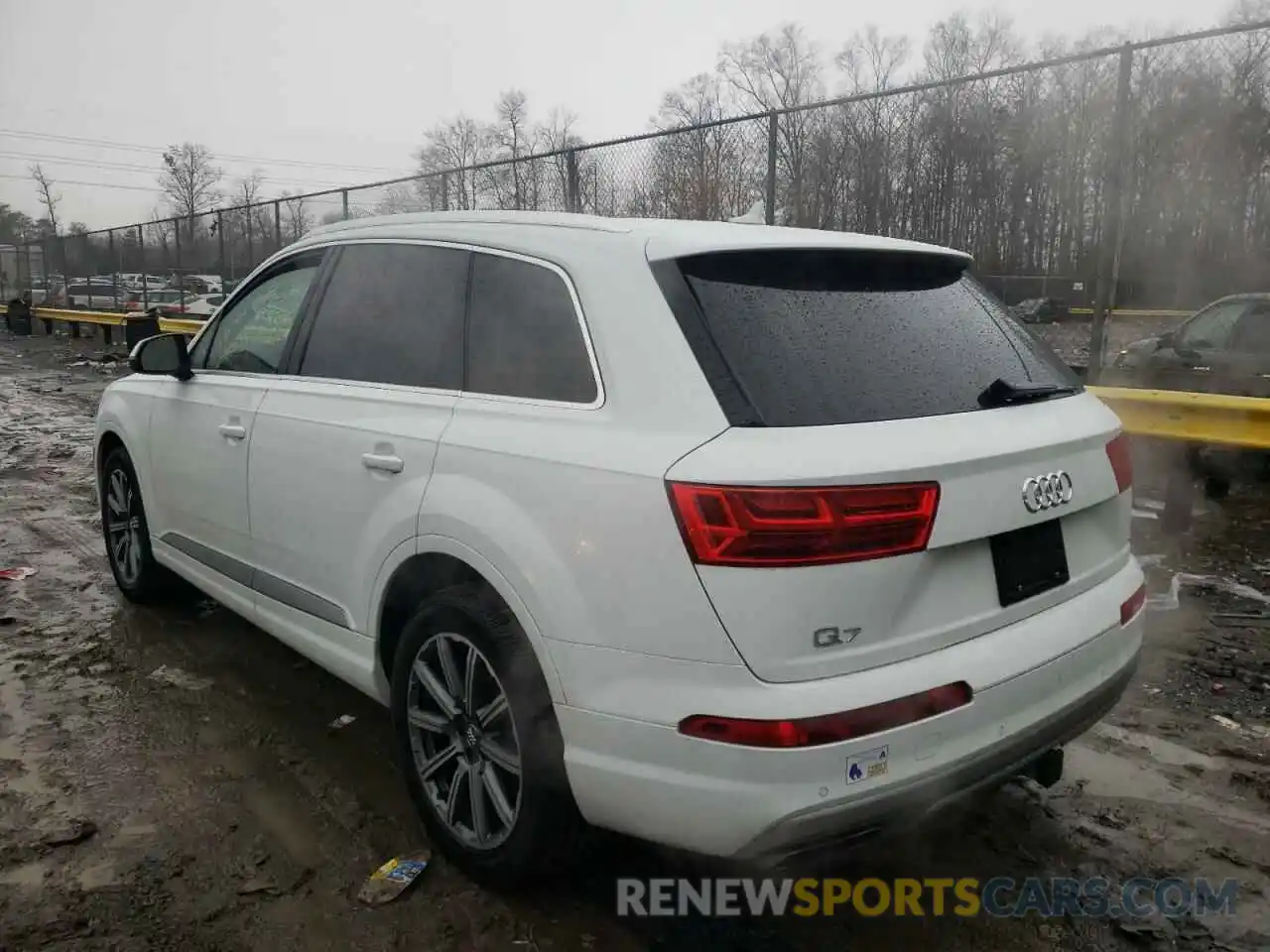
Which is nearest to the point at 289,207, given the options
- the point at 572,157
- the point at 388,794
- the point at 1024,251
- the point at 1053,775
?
the point at 572,157

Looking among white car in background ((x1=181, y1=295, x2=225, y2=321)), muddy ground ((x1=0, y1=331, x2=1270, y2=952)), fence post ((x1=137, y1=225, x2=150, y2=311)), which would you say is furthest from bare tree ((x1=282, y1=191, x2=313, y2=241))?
muddy ground ((x1=0, y1=331, x2=1270, y2=952))

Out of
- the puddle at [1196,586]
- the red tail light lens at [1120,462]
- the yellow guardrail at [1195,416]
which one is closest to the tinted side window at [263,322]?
the red tail light lens at [1120,462]

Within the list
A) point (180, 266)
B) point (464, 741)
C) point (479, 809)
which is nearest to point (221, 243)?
point (180, 266)

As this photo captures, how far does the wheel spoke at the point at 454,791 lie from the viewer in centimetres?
265

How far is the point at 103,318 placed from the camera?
23062mm

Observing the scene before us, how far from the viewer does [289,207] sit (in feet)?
55.7

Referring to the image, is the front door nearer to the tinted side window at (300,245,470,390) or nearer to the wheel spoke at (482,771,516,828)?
the tinted side window at (300,245,470,390)

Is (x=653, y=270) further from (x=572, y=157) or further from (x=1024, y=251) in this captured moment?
(x=572, y=157)

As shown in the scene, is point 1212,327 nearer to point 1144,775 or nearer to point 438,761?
point 1144,775

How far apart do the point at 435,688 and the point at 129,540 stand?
295cm

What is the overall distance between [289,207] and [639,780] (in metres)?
16.9

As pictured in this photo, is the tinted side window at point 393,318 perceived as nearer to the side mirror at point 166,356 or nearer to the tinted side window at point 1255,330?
the side mirror at point 166,356

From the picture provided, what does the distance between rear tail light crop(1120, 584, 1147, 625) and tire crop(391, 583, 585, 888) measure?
62.1 inches

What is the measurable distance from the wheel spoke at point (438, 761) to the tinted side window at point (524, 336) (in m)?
0.99
